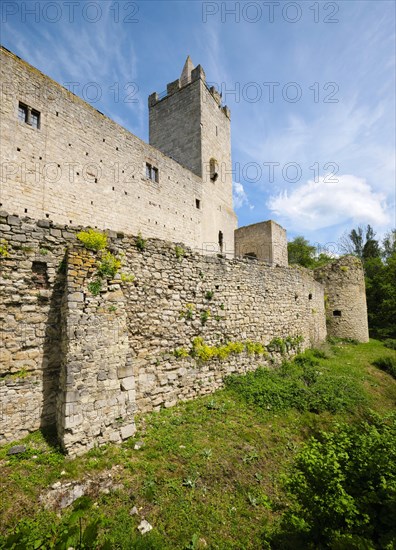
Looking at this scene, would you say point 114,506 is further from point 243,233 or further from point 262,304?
point 243,233

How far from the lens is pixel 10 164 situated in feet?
30.2

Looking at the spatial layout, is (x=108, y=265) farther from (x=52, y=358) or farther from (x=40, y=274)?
(x=52, y=358)

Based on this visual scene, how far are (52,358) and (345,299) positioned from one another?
19.6m

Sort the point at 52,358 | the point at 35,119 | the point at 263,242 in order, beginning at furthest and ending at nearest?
the point at 263,242 → the point at 35,119 → the point at 52,358

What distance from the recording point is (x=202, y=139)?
62.9 ft

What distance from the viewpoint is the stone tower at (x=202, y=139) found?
1923cm

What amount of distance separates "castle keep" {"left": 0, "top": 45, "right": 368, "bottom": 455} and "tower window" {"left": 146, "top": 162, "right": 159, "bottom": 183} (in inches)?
3.0

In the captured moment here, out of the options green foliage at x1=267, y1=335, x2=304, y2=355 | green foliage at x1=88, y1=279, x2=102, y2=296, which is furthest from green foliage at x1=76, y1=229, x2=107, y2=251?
green foliage at x1=267, y1=335, x2=304, y2=355

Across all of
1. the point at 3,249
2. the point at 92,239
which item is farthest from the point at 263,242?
the point at 3,249

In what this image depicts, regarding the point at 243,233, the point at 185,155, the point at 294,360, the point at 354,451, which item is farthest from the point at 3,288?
the point at 243,233

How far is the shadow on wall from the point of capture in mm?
5363

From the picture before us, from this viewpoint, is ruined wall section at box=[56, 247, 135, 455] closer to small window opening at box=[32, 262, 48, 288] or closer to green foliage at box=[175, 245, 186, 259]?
small window opening at box=[32, 262, 48, 288]

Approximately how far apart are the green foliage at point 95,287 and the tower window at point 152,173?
10.4 m

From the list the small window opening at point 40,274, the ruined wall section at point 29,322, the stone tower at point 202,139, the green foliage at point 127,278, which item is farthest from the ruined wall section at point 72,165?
the green foliage at point 127,278
